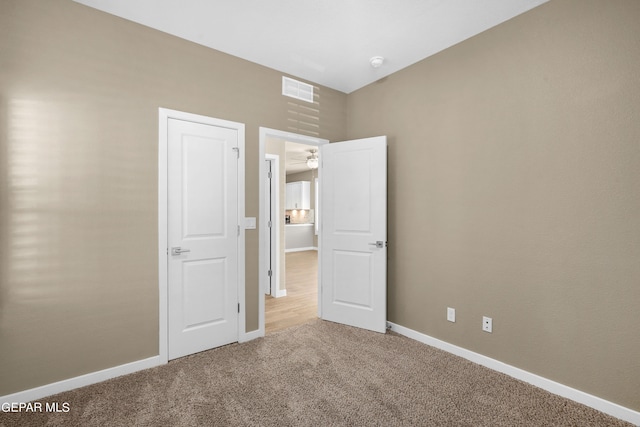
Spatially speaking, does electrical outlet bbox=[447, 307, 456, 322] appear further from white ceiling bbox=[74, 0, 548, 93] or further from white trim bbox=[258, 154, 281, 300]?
white trim bbox=[258, 154, 281, 300]

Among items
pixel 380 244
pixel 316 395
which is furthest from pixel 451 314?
pixel 316 395

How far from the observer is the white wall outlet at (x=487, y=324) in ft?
8.27

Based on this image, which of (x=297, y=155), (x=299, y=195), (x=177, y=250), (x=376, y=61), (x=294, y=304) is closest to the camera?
(x=177, y=250)

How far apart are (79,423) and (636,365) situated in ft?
11.4

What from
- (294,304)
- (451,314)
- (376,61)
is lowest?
(294,304)

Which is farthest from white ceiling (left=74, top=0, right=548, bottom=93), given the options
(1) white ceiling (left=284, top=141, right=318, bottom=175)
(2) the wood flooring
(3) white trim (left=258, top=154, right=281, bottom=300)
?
(1) white ceiling (left=284, top=141, right=318, bottom=175)

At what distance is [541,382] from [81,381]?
3423mm

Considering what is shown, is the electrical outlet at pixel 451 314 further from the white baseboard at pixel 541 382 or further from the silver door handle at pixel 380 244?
the silver door handle at pixel 380 244

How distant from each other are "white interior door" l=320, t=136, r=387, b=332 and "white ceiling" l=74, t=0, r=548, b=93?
910mm

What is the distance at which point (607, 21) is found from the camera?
194 centimetres

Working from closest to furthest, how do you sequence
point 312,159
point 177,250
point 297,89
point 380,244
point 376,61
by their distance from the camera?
point 177,250 < point 376,61 < point 380,244 < point 297,89 < point 312,159

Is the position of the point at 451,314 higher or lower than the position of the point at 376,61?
lower

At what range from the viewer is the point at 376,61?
3025mm

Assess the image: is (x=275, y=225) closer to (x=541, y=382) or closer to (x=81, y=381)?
(x=81, y=381)
